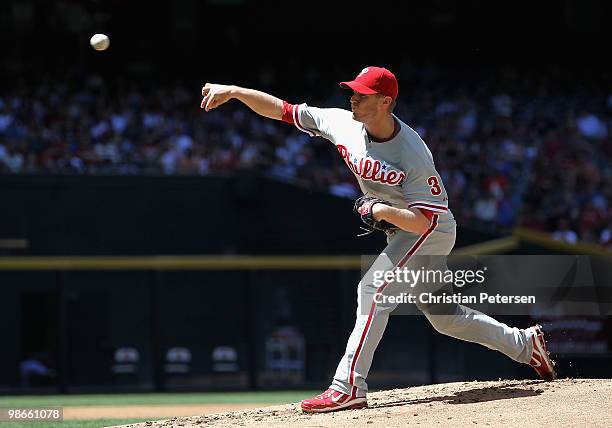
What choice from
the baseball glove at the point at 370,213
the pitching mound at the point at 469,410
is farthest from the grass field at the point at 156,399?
the baseball glove at the point at 370,213

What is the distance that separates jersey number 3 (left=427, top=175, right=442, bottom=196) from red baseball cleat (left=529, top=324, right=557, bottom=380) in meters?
1.13

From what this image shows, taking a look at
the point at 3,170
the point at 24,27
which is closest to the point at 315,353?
the point at 3,170

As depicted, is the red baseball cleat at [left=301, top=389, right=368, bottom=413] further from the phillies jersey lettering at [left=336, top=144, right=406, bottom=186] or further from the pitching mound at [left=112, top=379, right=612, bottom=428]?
the phillies jersey lettering at [left=336, top=144, right=406, bottom=186]

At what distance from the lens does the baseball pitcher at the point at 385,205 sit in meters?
5.75

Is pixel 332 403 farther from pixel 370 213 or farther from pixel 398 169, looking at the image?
pixel 398 169

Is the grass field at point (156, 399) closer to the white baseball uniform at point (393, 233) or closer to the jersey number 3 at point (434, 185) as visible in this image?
the white baseball uniform at point (393, 233)

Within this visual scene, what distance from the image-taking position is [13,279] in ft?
40.9

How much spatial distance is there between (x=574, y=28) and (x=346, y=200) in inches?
304

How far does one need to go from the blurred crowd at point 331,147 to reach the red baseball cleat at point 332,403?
7.57 meters

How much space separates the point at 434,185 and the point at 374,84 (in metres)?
0.62

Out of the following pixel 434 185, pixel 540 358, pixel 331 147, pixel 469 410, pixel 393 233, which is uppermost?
pixel 331 147

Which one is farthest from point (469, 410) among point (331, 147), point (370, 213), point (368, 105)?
point (331, 147)

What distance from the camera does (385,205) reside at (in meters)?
5.57

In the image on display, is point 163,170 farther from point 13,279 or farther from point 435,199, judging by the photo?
point 435,199
